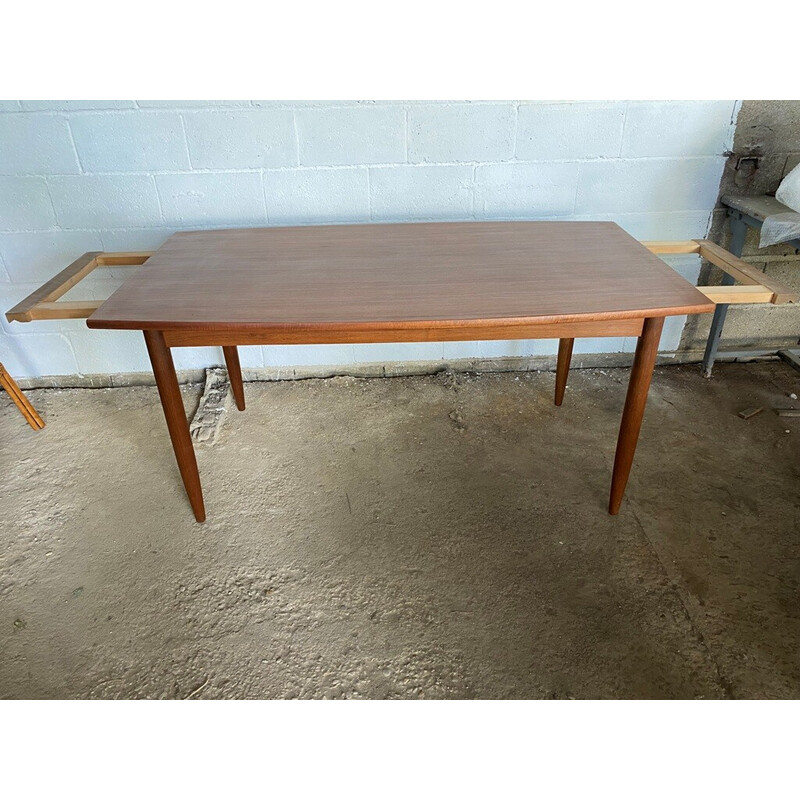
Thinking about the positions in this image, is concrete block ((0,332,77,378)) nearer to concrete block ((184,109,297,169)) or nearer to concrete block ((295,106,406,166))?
concrete block ((184,109,297,169))

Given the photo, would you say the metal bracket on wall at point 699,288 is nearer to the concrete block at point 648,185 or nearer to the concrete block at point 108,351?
the concrete block at point 648,185

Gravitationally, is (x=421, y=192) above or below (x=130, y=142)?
below

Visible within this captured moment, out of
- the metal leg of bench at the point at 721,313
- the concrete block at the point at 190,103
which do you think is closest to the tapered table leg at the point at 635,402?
the metal leg of bench at the point at 721,313

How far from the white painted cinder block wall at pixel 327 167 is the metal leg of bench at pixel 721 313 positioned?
0.12 m

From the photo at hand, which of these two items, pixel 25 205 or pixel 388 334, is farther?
pixel 25 205

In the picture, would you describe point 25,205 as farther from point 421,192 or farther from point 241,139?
point 421,192

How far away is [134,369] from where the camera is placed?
2.54m

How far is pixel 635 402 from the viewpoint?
64.8 inches

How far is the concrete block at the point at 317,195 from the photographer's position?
7.12 ft

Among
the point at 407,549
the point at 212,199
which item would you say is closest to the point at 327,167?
the point at 212,199

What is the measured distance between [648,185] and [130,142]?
196 centimetres

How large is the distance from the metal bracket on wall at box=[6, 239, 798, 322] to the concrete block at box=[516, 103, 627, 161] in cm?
48

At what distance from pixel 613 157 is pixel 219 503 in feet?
6.32
